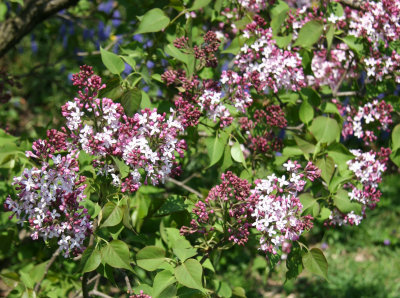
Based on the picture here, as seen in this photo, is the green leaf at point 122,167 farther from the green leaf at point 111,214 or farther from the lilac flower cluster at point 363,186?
the lilac flower cluster at point 363,186

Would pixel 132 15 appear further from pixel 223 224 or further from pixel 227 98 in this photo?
pixel 223 224

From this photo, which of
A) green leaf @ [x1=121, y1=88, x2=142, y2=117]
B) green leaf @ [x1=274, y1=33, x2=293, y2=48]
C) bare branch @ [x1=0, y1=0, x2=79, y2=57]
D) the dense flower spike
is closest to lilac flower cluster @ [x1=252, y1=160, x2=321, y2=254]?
the dense flower spike

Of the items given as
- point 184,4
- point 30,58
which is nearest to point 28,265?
point 184,4

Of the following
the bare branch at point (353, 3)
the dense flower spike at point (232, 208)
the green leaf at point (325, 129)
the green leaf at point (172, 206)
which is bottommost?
the green leaf at point (172, 206)

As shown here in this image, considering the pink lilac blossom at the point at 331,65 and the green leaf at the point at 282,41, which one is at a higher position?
the green leaf at the point at 282,41

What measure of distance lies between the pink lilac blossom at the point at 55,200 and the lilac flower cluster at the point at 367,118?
5.53ft

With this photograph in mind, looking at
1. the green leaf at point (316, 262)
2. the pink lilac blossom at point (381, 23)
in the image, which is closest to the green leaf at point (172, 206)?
the green leaf at point (316, 262)

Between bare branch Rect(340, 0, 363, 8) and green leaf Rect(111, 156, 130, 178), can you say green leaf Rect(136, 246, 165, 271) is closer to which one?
green leaf Rect(111, 156, 130, 178)

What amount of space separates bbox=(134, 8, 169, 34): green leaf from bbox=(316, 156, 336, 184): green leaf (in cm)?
105

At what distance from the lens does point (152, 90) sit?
349cm

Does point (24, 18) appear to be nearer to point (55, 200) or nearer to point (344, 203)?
point (55, 200)

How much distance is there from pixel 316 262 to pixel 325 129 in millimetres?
756

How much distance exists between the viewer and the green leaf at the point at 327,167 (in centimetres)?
237

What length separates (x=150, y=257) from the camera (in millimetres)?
2127
